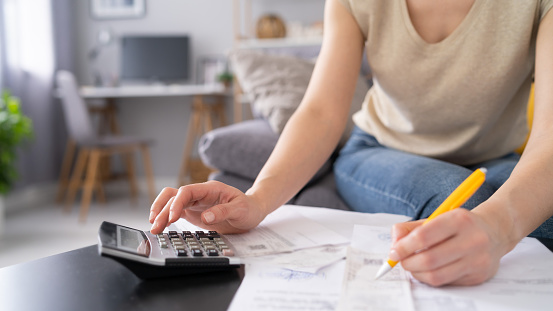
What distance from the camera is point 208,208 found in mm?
601

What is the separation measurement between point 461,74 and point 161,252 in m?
0.67

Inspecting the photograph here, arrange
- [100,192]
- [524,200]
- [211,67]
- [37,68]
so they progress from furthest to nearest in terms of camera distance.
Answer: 1. [211,67]
2. [100,192]
3. [37,68]
4. [524,200]

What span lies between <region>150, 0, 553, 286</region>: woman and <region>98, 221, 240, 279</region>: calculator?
44mm

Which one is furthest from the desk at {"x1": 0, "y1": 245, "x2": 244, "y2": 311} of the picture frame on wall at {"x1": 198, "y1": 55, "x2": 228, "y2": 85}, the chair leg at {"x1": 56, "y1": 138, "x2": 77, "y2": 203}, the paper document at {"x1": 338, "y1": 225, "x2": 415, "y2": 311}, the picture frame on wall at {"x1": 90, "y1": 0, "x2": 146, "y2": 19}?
the picture frame on wall at {"x1": 90, "y1": 0, "x2": 146, "y2": 19}

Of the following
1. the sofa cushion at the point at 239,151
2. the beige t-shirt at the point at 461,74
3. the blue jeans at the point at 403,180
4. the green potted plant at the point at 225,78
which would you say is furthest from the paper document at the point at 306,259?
the green potted plant at the point at 225,78

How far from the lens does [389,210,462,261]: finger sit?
43 centimetres

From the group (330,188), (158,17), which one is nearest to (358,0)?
(330,188)

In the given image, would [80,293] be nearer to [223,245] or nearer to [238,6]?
[223,245]

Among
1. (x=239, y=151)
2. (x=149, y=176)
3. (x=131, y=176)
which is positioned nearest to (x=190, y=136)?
(x=149, y=176)

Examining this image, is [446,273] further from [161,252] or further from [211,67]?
[211,67]

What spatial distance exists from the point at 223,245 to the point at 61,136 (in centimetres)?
358

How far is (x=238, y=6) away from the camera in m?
3.65

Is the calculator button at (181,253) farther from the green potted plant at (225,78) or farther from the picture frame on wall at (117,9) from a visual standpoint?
the picture frame on wall at (117,9)

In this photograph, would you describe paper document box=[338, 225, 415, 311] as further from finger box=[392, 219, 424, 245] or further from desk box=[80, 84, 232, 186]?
desk box=[80, 84, 232, 186]
